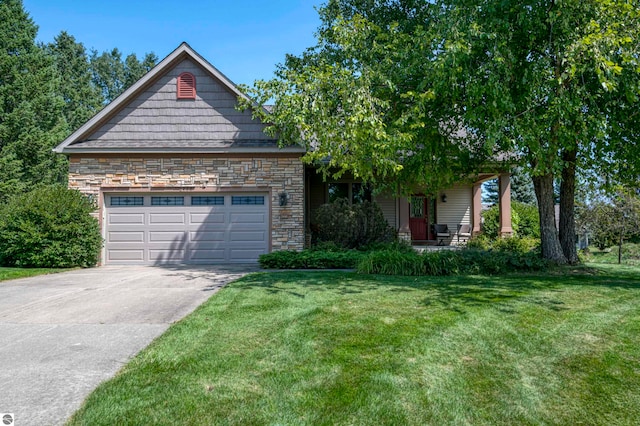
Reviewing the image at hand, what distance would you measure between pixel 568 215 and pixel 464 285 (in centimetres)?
514

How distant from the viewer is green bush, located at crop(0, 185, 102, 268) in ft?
35.1

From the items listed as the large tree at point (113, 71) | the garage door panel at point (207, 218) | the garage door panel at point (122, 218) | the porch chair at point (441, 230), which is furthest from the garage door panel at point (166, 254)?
the large tree at point (113, 71)

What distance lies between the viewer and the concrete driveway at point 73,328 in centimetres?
318

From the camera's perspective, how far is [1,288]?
7.84 meters

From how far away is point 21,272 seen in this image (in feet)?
32.0

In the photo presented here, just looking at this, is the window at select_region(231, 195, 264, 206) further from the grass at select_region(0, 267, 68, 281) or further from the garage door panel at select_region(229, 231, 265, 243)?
the grass at select_region(0, 267, 68, 281)

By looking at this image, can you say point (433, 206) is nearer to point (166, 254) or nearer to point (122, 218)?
point (166, 254)

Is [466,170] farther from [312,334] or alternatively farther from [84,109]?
[84,109]

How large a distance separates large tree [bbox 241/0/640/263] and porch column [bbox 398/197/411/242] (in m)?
4.44

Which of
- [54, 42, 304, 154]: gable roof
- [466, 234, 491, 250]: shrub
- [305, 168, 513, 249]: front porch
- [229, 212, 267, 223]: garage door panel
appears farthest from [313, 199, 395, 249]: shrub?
[466, 234, 491, 250]: shrub

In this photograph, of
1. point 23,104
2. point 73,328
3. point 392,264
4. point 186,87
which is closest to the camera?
point 73,328

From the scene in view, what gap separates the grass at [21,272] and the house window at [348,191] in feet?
32.2

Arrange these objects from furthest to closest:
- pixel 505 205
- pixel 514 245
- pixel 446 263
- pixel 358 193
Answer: pixel 358 193, pixel 505 205, pixel 514 245, pixel 446 263

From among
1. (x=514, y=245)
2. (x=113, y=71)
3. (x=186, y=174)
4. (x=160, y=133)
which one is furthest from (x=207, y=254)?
(x=113, y=71)
